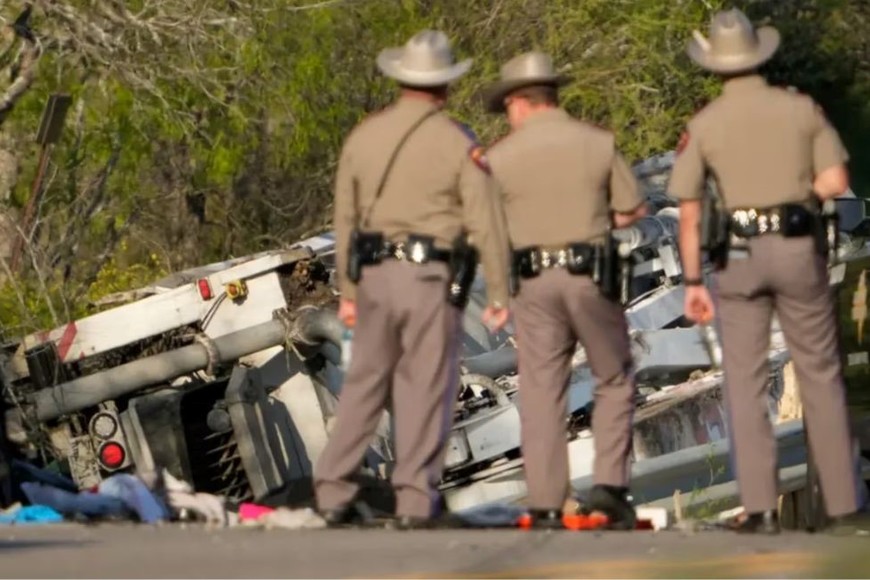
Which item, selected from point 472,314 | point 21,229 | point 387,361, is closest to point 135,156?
point 21,229

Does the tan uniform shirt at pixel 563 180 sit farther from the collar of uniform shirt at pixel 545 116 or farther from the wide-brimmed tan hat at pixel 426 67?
the wide-brimmed tan hat at pixel 426 67

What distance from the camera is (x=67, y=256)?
65.6ft

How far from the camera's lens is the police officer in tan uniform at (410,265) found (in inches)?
372

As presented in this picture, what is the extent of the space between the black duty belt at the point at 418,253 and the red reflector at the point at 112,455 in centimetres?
474

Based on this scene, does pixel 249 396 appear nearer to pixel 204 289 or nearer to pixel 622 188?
pixel 204 289

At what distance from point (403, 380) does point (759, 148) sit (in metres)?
1.68

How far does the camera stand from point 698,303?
372 inches

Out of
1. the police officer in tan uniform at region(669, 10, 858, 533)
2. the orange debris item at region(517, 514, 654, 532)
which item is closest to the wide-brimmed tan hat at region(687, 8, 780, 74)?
the police officer in tan uniform at region(669, 10, 858, 533)

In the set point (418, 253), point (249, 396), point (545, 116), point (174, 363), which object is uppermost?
point (545, 116)

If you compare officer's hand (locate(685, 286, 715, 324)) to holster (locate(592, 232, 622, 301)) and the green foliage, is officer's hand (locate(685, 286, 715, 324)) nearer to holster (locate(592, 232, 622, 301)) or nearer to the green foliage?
holster (locate(592, 232, 622, 301))

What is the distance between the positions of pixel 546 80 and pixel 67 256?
35.8 feet

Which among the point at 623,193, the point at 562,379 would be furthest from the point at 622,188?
the point at 562,379

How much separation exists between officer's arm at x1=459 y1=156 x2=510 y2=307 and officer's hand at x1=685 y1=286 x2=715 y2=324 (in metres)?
0.72

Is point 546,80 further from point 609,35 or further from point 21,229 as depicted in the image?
point 609,35
